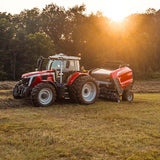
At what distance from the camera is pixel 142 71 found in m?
35.2

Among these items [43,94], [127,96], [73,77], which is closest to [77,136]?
[43,94]

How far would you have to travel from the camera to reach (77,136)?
218 inches

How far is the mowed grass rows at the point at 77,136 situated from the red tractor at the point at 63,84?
1.13 metres

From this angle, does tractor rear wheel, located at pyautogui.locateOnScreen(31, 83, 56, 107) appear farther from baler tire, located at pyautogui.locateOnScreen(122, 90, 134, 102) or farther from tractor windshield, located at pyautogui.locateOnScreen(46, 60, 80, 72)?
baler tire, located at pyautogui.locateOnScreen(122, 90, 134, 102)

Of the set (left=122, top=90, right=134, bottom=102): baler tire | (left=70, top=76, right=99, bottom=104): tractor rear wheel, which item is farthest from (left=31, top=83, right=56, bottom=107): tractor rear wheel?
(left=122, top=90, right=134, bottom=102): baler tire

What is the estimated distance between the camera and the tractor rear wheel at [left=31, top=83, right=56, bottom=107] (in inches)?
359

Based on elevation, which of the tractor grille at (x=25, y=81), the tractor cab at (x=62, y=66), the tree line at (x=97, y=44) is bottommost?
the tractor grille at (x=25, y=81)

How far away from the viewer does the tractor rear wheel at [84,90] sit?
10.2 metres

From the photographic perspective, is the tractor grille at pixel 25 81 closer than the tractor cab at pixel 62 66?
Yes

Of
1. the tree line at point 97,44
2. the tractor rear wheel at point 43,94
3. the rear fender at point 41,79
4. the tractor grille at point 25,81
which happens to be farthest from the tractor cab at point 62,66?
the tree line at point 97,44

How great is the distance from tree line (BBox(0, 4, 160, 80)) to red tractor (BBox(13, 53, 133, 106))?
22.0 m

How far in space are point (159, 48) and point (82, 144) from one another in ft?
113

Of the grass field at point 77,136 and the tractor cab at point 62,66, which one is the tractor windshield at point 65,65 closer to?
the tractor cab at point 62,66

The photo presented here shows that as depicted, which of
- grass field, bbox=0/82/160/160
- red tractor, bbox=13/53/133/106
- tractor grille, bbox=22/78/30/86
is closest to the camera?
grass field, bbox=0/82/160/160
